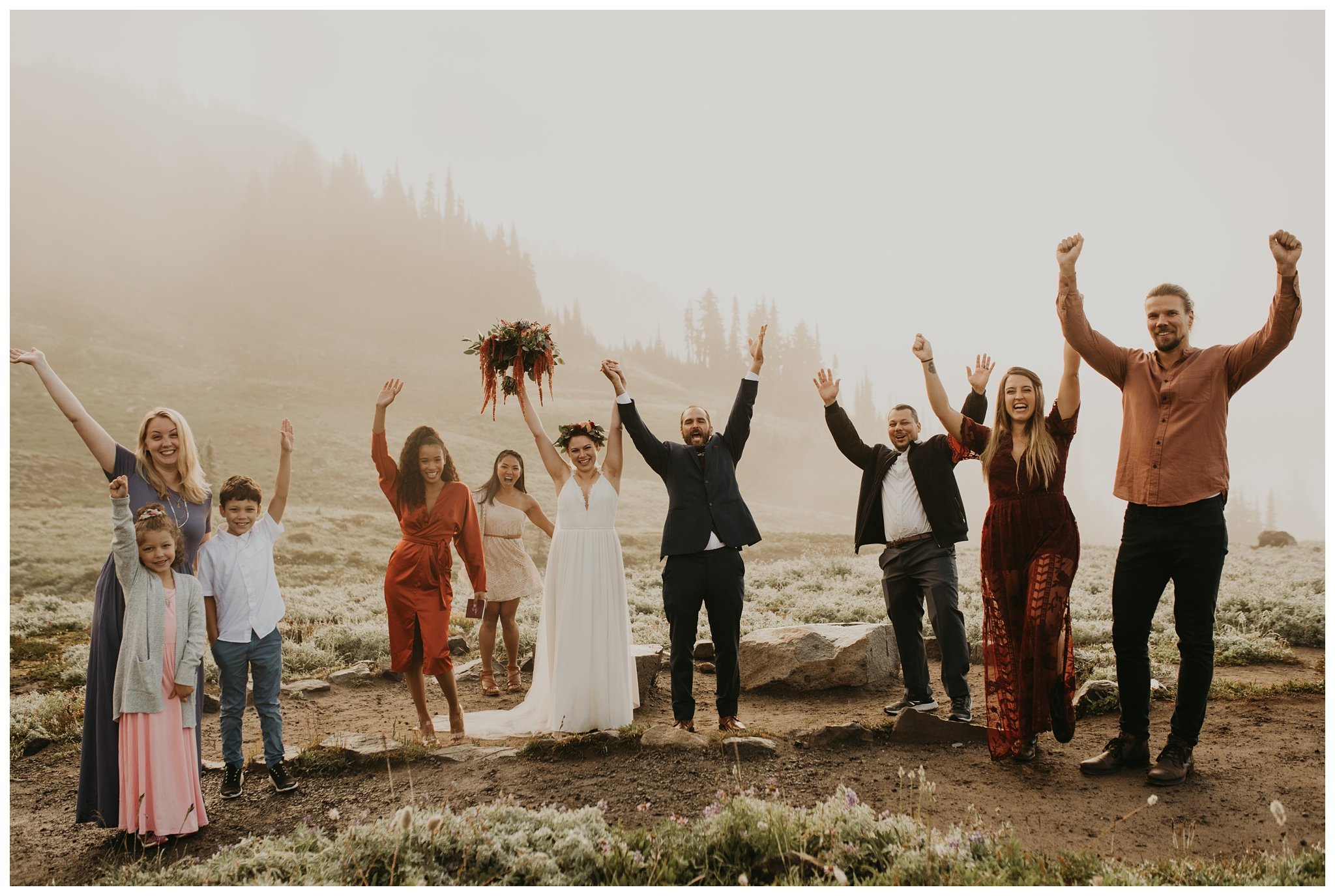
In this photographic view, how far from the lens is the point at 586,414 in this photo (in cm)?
6494

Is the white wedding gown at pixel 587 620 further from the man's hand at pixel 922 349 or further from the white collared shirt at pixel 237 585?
the man's hand at pixel 922 349

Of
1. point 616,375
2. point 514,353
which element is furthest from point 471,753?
point 514,353

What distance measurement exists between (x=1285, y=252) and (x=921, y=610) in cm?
370

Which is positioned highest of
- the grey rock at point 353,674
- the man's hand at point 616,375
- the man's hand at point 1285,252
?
the man's hand at point 1285,252

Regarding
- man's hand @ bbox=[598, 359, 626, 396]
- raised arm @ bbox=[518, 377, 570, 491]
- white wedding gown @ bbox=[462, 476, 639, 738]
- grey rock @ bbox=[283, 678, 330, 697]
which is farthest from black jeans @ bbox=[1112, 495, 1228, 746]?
grey rock @ bbox=[283, 678, 330, 697]

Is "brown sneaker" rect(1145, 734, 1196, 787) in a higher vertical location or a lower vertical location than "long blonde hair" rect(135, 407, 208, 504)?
lower

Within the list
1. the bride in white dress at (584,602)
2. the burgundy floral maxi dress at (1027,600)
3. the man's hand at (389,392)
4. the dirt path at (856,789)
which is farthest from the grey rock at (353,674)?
the burgundy floral maxi dress at (1027,600)

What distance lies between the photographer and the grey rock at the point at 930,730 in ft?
20.0

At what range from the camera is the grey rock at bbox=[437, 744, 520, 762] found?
5.93m

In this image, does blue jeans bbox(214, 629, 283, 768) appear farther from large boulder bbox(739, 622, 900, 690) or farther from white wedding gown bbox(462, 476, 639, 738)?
large boulder bbox(739, 622, 900, 690)

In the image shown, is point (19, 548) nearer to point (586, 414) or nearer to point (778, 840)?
point (778, 840)

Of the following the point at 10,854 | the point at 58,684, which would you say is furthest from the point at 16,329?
the point at 10,854

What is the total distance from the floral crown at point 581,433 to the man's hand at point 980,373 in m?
3.11

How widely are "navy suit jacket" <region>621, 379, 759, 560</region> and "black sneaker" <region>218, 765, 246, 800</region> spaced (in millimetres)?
3358
